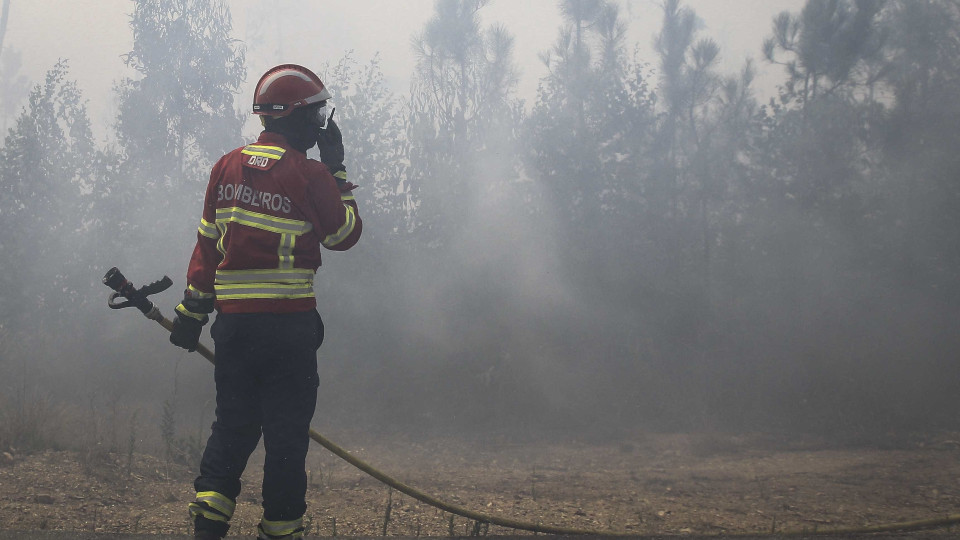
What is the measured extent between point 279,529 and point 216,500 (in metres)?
0.25

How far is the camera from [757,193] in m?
14.6

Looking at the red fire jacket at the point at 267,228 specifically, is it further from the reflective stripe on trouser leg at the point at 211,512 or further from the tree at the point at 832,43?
the tree at the point at 832,43

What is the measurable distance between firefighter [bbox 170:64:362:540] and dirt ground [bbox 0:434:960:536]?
0.81 meters

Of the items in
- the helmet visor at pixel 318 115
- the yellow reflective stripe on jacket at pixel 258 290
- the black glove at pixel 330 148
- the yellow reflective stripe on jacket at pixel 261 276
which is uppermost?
the helmet visor at pixel 318 115

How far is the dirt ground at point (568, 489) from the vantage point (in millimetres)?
4246

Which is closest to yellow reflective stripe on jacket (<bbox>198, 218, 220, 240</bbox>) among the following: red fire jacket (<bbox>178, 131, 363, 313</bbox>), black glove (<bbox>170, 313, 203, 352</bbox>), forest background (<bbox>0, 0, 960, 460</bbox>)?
red fire jacket (<bbox>178, 131, 363, 313</bbox>)

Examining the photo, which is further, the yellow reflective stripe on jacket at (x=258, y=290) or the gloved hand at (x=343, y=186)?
the gloved hand at (x=343, y=186)

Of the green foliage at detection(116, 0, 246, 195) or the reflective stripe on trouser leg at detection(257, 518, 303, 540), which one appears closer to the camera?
the reflective stripe on trouser leg at detection(257, 518, 303, 540)

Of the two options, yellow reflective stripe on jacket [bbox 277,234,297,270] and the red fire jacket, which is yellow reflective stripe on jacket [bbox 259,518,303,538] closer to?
the red fire jacket

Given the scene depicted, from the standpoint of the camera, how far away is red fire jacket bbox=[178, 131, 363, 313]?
8.13ft

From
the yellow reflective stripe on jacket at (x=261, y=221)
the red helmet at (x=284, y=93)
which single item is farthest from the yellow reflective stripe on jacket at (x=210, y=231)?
the red helmet at (x=284, y=93)

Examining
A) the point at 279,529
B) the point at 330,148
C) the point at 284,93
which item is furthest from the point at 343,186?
the point at 279,529

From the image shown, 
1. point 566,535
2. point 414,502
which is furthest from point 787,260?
point 566,535

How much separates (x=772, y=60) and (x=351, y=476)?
12.3 m
